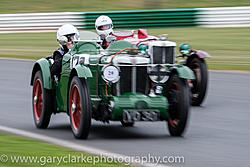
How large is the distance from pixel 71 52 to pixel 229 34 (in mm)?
16297

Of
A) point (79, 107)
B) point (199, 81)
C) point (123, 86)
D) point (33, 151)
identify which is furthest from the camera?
point (199, 81)

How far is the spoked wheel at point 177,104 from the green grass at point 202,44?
8.42m

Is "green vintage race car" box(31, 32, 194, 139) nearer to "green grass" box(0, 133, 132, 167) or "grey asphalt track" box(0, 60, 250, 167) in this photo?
"grey asphalt track" box(0, 60, 250, 167)

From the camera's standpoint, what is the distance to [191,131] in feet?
28.9

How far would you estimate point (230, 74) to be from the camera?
15383 millimetres

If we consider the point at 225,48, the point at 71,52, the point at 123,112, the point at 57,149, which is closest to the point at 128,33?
the point at 71,52

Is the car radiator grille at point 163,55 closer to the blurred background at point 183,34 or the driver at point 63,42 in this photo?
the driver at point 63,42

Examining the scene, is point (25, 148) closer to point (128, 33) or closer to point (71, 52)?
point (71, 52)

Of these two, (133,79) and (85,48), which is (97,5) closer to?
(85,48)

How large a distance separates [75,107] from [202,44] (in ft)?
47.5

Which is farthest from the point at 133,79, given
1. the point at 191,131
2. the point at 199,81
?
the point at 199,81

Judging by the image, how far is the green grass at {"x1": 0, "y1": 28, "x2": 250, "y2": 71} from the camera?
18484 mm

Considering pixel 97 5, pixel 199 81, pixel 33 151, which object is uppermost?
pixel 97 5

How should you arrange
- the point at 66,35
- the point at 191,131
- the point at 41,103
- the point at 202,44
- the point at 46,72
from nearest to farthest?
1. the point at 191,131
2. the point at 46,72
3. the point at 66,35
4. the point at 41,103
5. the point at 202,44
